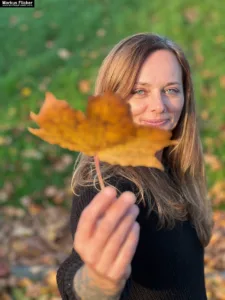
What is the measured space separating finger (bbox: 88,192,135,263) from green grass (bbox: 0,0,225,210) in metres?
3.31

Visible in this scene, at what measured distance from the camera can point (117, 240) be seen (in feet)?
2.39

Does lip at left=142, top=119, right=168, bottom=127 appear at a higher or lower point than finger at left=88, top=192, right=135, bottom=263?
lower

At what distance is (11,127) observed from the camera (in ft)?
15.3

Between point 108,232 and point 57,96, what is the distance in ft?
14.3

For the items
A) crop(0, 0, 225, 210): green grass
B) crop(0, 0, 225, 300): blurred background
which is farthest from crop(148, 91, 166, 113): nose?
→ crop(0, 0, 225, 210): green grass

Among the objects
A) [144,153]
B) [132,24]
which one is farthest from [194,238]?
[132,24]

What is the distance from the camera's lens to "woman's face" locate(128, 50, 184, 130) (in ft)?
3.89

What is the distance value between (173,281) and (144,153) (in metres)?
0.69

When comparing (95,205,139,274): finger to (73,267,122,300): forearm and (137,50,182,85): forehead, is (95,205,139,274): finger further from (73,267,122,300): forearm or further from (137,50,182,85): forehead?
(137,50,182,85): forehead

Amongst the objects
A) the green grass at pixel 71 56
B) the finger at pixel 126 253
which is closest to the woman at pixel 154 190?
the finger at pixel 126 253

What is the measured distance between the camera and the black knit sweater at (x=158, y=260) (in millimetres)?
1216

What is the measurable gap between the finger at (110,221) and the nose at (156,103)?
49cm

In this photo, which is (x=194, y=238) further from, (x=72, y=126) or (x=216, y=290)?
(x=216, y=290)

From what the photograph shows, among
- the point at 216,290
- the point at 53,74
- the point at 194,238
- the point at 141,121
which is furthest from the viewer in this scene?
the point at 53,74
